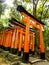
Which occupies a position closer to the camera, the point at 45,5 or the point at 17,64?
the point at 17,64

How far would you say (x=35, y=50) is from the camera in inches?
527

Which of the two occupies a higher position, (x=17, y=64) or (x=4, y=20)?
(x=4, y=20)

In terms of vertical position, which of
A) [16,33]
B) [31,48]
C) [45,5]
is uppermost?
[45,5]

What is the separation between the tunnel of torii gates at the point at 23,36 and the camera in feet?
29.6

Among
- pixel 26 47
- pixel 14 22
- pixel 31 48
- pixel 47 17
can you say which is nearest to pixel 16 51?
pixel 31 48

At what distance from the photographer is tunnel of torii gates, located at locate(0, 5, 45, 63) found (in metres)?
9.03

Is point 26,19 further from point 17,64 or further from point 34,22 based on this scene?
point 17,64

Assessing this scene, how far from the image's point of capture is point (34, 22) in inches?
416

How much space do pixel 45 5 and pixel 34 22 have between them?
19.6 feet

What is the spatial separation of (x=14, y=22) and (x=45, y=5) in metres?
5.88

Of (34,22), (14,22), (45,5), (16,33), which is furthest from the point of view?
(45,5)

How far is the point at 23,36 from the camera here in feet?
43.0

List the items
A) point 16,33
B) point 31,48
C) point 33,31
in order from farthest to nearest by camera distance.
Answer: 1. point 33,31
2. point 31,48
3. point 16,33

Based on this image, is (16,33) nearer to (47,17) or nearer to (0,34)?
(0,34)
